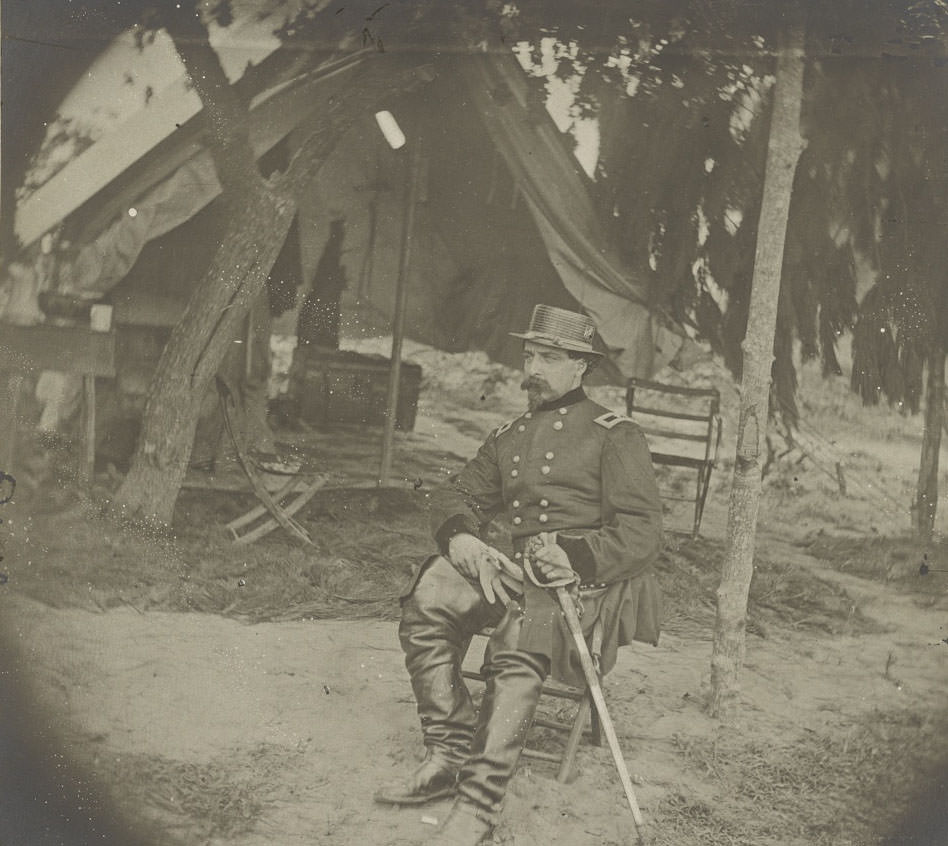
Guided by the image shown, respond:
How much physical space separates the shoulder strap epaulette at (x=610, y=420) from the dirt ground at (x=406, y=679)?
0.25ft

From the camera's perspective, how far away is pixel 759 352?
10.3 ft

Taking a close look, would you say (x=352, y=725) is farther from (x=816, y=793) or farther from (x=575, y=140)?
(x=575, y=140)

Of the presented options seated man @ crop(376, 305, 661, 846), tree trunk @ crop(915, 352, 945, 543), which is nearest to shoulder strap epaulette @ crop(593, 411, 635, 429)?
seated man @ crop(376, 305, 661, 846)

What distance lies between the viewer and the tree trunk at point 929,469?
315 cm

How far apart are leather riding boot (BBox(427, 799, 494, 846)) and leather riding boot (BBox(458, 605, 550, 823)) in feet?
0.07

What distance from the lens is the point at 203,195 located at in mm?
3371

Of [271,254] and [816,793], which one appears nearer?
[816,793]

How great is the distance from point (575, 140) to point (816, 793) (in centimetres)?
231

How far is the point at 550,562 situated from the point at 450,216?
4.01 feet

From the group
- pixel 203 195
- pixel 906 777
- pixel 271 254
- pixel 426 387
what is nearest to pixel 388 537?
pixel 426 387

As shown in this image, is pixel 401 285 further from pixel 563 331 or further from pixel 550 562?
pixel 550 562

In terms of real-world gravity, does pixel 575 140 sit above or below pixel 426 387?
Answer: above

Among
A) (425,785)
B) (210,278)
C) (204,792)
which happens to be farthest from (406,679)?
(210,278)

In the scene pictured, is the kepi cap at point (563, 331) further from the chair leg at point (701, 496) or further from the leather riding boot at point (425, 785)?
the leather riding boot at point (425, 785)
